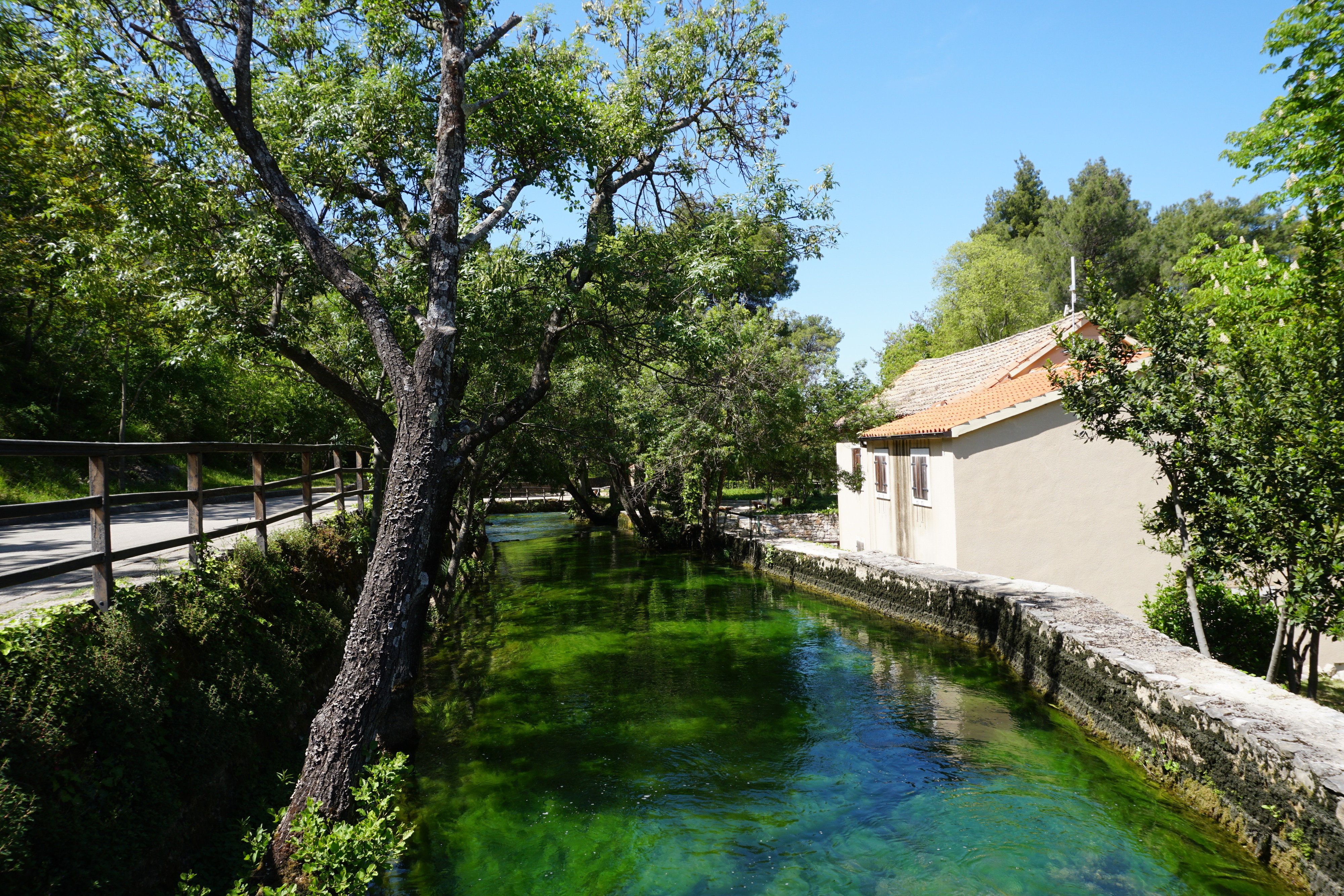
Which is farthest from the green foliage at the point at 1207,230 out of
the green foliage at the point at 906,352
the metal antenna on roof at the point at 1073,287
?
the green foliage at the point at 906,352

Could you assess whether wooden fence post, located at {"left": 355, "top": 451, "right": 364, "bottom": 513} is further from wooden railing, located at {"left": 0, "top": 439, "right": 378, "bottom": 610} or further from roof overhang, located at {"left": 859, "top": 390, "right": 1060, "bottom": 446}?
roof overhang, located at {"left": 859, "top": 390, "right": 1060, "bottom": 446}

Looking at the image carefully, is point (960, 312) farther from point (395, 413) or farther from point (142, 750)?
point (142, 750)

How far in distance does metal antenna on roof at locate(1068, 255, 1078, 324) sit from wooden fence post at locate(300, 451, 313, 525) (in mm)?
12491

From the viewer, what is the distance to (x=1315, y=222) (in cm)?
894

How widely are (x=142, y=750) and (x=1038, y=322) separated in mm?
44502

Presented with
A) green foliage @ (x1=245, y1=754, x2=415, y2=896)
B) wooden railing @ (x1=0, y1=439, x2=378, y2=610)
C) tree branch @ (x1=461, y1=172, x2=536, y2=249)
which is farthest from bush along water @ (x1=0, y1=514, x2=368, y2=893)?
tree branch @ (x1=461, y1=172, x2=536, y2=249)

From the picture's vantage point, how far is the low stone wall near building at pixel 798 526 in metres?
25.5

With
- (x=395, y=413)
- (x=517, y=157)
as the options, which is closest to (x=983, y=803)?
(x=517, y=157)

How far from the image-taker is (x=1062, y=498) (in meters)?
15.5

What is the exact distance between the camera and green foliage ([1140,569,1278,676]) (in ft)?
34.4

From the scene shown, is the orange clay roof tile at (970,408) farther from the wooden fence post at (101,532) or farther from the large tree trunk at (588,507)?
the large tree trunk at (588,507)

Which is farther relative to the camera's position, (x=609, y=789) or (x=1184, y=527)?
(x=1184, y=527)

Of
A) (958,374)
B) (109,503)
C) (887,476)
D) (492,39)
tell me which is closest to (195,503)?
(109,503)

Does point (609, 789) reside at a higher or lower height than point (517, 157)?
lower
